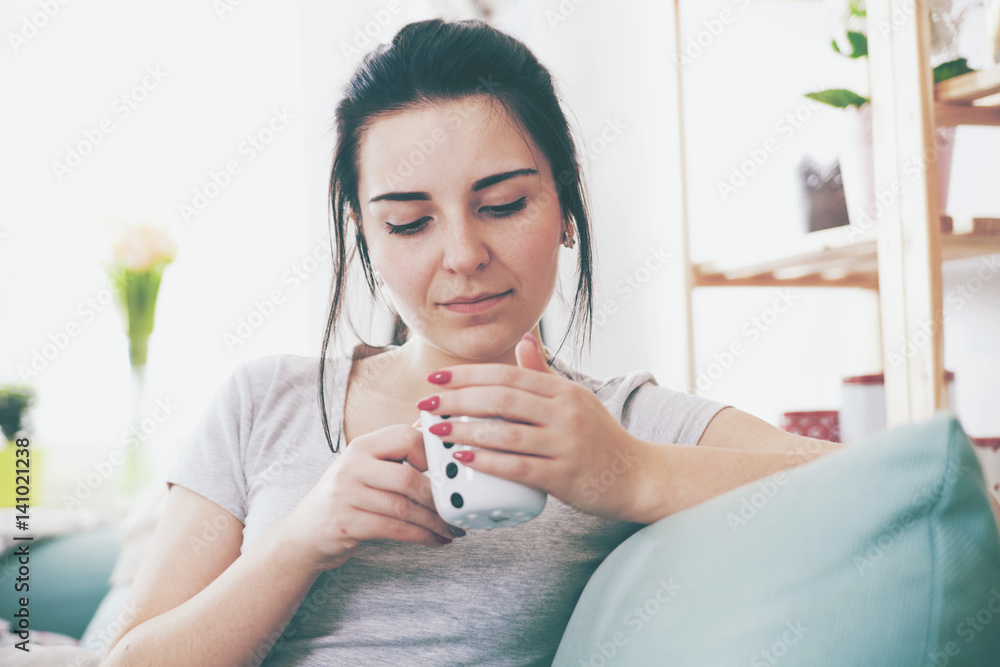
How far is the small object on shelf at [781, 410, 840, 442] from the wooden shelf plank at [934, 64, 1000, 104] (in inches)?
24.7

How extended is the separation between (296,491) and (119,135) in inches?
72.6

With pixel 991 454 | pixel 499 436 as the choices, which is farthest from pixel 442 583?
pixel 991 454

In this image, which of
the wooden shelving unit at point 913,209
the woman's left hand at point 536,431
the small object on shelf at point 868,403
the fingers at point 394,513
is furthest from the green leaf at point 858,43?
the fingers at point 394,513

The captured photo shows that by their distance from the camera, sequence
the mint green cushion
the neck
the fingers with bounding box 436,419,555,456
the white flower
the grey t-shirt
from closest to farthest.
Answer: the mint green cushion
the fingers with bounding box 436,419,555,456
the grey t-shirt
the neck
the white flower

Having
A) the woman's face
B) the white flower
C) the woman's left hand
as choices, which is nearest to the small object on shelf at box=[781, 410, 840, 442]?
the woman's face

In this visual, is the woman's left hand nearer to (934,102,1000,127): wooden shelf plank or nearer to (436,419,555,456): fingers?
(436,419,555,456): fingers

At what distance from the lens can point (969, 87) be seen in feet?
3.61

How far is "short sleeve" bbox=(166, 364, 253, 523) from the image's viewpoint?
2.81 ft

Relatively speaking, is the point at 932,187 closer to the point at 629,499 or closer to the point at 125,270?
the point at 629,499

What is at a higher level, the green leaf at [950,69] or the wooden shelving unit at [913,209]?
the green leaf at [950,69]

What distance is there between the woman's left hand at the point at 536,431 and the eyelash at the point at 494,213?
0.87ft

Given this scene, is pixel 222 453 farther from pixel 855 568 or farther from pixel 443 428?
pixel 855 568

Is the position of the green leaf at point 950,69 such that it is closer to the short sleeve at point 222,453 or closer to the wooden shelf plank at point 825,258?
the wooden shelf plank at point 825,258

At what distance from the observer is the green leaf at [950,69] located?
116 cm
